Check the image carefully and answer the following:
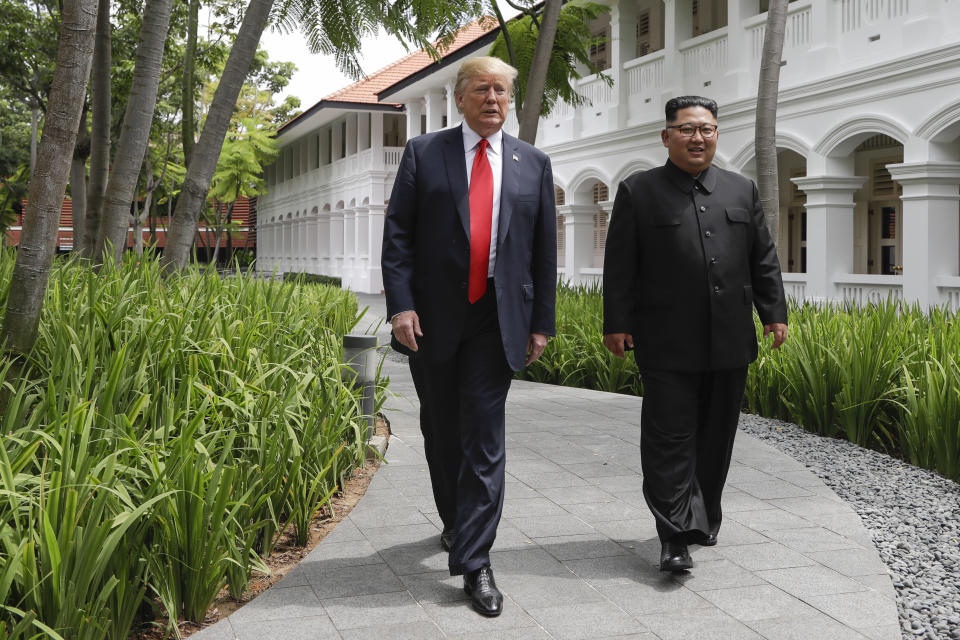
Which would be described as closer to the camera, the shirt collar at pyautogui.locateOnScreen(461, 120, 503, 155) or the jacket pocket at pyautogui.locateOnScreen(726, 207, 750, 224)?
the shirt collar at pyautogui.locateOnScreen(461, 120, 503, 155)

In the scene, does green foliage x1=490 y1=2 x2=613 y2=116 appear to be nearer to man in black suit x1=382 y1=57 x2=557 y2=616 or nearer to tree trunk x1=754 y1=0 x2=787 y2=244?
tree trunk x1=754 y1=0 x2=787 y2=244

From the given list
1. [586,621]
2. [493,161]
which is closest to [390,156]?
[493,161]

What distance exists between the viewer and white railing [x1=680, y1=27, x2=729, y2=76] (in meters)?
17.7

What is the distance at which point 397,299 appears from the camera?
3.87 m

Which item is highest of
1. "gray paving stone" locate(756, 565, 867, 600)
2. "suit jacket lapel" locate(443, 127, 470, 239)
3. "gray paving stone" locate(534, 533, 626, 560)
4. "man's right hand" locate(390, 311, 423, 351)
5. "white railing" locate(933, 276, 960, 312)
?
"suit jacket lapel" locate(443, 127, 470, 239)

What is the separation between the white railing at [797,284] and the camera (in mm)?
16003

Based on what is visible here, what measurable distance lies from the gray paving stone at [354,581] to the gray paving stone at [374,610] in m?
0.06

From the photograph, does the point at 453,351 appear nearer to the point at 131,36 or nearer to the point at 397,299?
the point at 397,299

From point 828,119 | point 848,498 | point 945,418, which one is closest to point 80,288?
point 848,498

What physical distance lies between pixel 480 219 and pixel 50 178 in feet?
8.01

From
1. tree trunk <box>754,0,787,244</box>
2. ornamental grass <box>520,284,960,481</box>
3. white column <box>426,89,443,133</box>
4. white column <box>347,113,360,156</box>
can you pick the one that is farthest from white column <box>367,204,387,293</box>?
ornamental grass <box>520,284,960,481</box>

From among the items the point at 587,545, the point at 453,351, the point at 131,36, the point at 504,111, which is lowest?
the point at 587,545

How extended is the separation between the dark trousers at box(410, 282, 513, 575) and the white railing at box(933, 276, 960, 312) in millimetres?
11113

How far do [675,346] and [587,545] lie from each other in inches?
39.7
